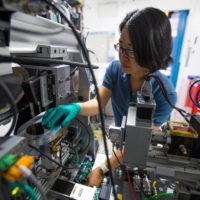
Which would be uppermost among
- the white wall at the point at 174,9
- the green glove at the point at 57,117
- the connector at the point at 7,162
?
the white wall at the point at 174,9

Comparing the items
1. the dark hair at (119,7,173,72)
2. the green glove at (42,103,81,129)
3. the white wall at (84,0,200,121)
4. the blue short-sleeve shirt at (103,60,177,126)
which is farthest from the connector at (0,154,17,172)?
the white wall at (84,0,200,121)

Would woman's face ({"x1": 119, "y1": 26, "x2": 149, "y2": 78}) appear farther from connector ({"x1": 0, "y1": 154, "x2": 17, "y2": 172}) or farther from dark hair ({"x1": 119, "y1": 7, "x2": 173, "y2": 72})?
connector ({"x1": 0, "y1": 154, "x2": 17, "y2": 172})

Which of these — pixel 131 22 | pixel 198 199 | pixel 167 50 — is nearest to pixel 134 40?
pixel 131 22

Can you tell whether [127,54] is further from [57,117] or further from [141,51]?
[57,117]

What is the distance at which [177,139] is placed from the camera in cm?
47

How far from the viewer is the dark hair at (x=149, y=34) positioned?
69 cm

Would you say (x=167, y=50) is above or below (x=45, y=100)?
above

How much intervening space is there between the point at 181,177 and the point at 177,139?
0.14 meters

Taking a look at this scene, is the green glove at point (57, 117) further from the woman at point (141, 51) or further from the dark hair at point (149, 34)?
the dark hair at point (149, 34)

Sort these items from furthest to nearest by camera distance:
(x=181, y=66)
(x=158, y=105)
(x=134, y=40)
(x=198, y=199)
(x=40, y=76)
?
(x=181, y=66) → (x=158, y=105) → (x=134, y=40) → (x=40, y=76) → (x=198, y=199)

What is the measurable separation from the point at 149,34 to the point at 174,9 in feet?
8.78

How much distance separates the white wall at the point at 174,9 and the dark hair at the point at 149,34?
6.24 ft

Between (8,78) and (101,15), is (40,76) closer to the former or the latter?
(8,78)

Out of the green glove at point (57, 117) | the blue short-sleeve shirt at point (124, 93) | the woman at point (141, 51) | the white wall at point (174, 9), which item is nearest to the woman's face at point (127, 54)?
the woman at point (141, 51)
